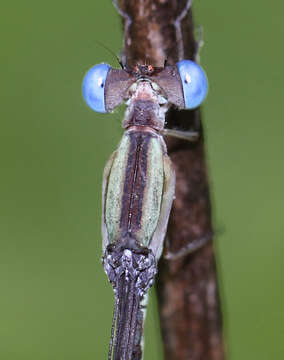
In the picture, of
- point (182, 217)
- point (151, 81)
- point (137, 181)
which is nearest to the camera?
point (137, 181)

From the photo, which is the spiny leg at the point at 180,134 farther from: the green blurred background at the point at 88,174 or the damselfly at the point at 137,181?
the green blurred background at the point at 88,174

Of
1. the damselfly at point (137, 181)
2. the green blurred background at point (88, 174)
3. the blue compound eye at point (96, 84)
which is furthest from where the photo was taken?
the green blurred background at point (88, 174)

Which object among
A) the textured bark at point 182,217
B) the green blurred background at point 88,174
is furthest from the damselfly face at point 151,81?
the green blurred background at point 88,174

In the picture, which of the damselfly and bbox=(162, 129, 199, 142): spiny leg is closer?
the damselfly

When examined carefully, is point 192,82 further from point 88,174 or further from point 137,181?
point 88,174

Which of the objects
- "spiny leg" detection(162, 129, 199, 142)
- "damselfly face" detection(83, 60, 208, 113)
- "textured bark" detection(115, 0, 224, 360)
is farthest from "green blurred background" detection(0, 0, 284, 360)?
"damselfly face" detection(83, 60, 208, 113)

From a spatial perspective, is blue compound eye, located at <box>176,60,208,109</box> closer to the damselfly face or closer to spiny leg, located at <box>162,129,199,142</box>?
the damselfly face

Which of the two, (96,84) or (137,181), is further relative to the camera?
(96,84)

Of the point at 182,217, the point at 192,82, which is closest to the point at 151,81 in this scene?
the point at 192,82
